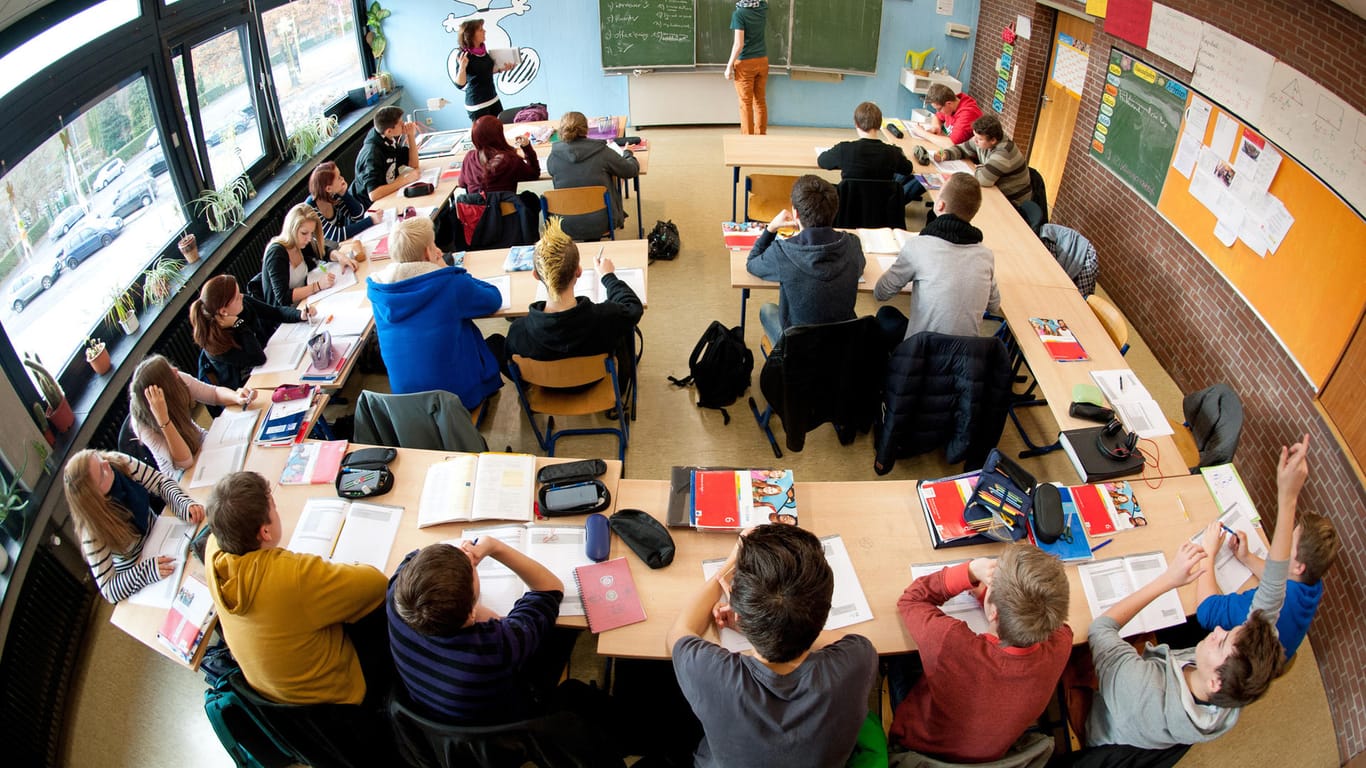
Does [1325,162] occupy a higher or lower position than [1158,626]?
higher

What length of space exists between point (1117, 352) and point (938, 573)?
195cm

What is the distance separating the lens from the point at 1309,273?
3.57 metres

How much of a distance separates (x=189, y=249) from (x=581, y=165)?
249 cm

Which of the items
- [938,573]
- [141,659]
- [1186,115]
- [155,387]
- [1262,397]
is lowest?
[141,659]

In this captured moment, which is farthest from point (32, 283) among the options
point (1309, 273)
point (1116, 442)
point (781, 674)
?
point (1309, 273)

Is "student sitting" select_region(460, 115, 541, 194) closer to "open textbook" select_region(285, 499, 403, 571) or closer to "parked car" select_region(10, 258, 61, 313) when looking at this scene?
"parked car" select_region(10, 258, 61, 313)

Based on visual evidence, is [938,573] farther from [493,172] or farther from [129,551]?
[493,172]

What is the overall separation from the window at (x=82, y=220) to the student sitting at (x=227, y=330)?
0.73 metres

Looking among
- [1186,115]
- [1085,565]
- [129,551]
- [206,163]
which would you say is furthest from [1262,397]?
[206,163]

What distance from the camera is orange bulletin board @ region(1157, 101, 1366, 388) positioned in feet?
10.8

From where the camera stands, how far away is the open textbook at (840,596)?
7.63 feet

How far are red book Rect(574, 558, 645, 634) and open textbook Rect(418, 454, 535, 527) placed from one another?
37 centimetres

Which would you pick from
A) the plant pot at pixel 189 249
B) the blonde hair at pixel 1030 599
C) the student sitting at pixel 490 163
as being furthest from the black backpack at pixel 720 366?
the plant pot at pixel 189 249

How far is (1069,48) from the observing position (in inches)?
236
